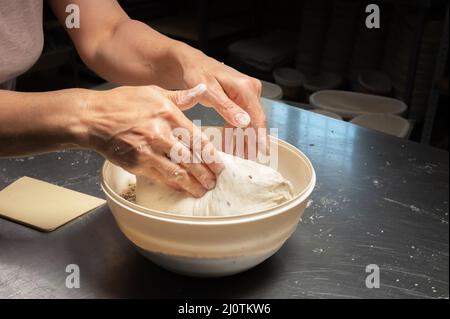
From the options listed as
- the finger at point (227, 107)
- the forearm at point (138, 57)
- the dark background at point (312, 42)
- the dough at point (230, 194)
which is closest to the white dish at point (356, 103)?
the dark background at point (312, 42)

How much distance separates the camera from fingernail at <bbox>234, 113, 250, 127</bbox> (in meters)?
0.82

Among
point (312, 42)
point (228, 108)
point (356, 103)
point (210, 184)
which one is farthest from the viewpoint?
point (312, 42)

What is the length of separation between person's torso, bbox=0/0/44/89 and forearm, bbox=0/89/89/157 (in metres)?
0.27

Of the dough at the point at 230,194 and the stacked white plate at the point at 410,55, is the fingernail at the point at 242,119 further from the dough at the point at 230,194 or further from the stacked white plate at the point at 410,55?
the stacked white plate at the point at 410,55

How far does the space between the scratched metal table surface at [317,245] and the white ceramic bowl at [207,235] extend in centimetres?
5

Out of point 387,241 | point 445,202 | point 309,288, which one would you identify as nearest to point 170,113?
point 309,288

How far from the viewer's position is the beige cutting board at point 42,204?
2.77 ft

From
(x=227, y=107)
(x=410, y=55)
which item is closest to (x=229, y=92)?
(x=227, y=107)

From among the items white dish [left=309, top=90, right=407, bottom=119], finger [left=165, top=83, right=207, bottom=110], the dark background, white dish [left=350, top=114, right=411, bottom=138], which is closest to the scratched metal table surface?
finger [left=165, top=83, right=207, bottom=110]

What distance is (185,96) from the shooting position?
2.48 ft

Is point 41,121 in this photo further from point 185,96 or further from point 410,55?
point 410,55

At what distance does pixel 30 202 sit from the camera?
879mm

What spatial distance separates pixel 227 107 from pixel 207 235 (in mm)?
283

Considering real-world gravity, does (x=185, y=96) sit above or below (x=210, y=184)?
above
